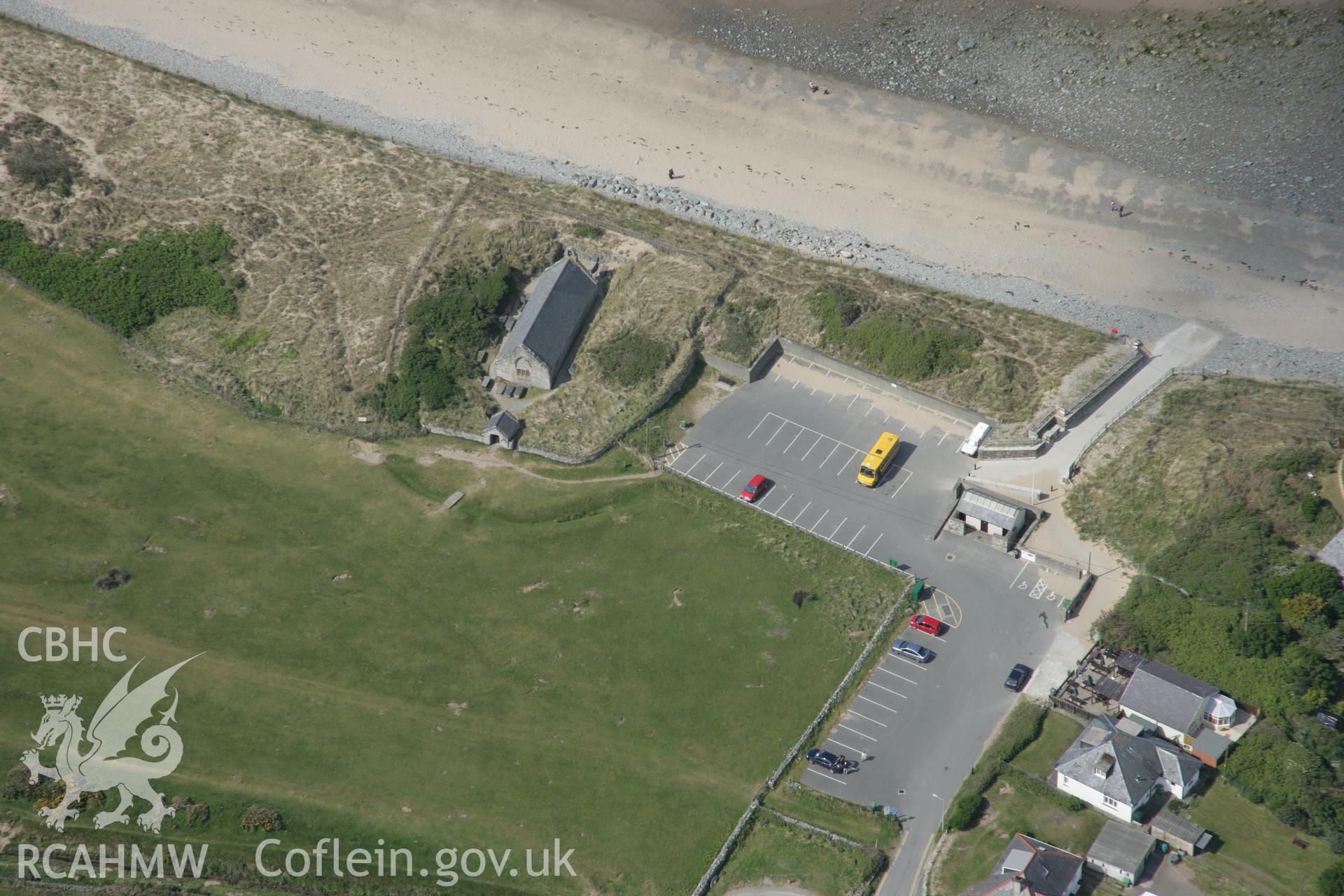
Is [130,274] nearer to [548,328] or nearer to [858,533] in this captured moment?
[548,328]

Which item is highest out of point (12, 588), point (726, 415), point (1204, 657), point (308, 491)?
point (726, 415)

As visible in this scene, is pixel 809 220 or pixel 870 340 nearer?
pixel 870 340

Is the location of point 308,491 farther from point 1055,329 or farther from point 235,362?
point 1055,329

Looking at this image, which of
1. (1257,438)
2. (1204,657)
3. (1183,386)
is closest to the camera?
(1204,657)

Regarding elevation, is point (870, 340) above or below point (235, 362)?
above

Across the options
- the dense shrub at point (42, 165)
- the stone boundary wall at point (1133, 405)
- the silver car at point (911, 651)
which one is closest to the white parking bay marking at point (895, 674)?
the silver car at point (911, 651)

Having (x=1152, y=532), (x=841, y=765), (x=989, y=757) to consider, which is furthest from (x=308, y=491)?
(x=1152, y=532)

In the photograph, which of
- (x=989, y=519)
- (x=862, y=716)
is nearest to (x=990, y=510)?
(x=989, y=519)
